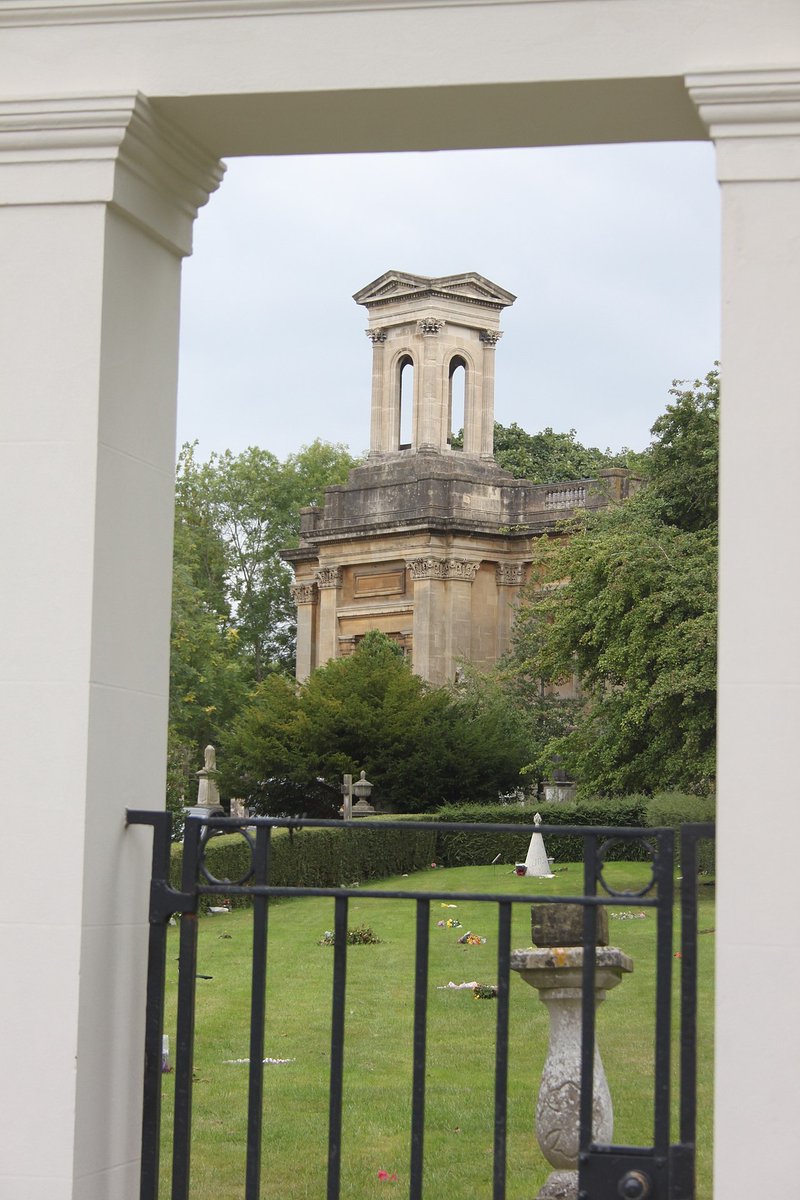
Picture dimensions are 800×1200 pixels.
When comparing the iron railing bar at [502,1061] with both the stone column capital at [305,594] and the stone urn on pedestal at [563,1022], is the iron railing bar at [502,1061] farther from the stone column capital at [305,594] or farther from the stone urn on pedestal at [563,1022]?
the stone column capital at [305,594]

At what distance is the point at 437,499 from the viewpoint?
44812 millimetres

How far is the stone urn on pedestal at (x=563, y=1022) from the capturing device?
18.1 feet

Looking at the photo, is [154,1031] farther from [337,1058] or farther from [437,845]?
[437,845]

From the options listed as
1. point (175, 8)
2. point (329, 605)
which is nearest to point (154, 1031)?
point (175, 8)

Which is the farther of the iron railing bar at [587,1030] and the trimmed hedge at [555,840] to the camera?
the trimmed hedge at [555,840]

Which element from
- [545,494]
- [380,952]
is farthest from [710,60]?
[545,494]

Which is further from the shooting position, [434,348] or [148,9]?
[434,348]

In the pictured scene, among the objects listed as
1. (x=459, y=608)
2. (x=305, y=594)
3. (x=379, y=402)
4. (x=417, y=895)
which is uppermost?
(x=379, y=402)

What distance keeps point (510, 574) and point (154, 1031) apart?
139ft

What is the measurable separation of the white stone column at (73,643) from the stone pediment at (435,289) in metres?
41.4

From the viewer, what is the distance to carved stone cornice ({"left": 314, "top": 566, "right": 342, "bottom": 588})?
47.3 m

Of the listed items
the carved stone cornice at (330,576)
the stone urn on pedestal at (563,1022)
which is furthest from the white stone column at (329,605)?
the stone urn on pedestal at (563,1022)

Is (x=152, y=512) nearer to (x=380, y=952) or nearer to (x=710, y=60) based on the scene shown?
(x=710, y=60)

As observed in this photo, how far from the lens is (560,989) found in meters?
6.12
